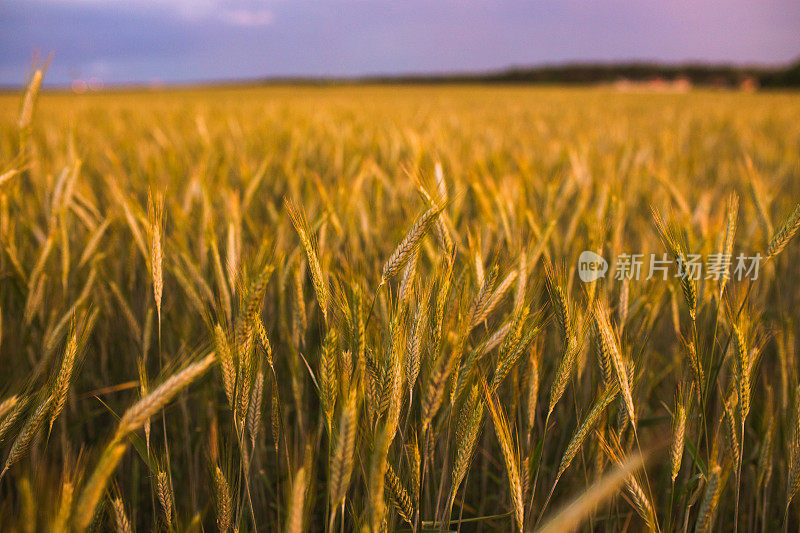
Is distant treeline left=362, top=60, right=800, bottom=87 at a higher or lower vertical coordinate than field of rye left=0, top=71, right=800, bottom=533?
higher

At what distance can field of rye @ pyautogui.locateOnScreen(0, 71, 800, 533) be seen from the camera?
649 mm

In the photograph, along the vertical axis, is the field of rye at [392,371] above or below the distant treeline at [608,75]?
below

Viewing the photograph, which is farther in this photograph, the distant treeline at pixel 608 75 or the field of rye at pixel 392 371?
the distant treeline at pixel 608 75

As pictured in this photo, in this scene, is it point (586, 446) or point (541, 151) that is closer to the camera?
point (586, 446)

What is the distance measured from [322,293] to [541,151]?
113 inches

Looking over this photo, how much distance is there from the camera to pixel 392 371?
0.63m

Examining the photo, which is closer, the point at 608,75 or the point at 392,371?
the point at 392,371

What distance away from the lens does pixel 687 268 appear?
0.75 m

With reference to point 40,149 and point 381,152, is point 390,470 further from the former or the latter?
point 40,149

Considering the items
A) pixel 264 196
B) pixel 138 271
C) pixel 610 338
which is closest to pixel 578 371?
pixel 610 338

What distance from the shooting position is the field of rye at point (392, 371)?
65 cm

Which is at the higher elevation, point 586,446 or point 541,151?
point 541,151

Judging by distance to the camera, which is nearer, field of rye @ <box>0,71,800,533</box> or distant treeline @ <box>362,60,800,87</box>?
field of rye @ <box>0,71,800,533</box>

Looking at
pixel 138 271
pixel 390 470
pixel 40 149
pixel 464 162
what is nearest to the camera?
pixel 390 470
